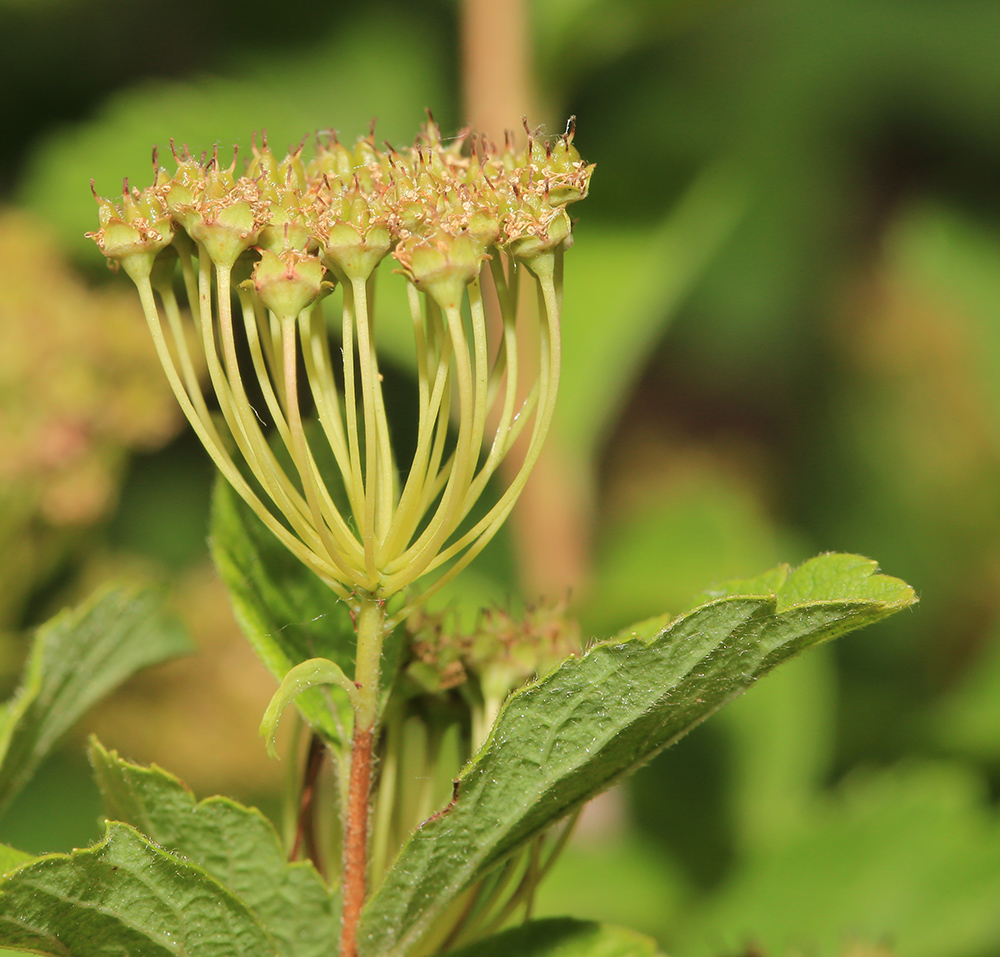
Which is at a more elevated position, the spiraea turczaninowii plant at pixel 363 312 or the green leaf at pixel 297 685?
the spiraea turczaninowii plant at pixel 363 312

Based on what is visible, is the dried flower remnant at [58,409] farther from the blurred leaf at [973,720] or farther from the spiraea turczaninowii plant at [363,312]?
the blurred leaf at [973,720]

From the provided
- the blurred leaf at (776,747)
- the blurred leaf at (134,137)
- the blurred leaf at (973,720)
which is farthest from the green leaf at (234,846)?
the blurred leaf at (973,720)

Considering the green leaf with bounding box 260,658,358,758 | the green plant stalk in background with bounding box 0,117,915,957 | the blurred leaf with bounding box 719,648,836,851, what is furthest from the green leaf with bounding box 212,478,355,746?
the blurred leaf with bounding box 719,648,836,851

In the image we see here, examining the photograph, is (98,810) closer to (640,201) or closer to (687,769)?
(687,769)

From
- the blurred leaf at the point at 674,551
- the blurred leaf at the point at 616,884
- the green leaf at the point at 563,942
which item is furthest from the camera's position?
the blurred leaf at the point at 616,884

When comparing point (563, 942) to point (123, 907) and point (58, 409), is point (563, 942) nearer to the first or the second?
point (123, 907)

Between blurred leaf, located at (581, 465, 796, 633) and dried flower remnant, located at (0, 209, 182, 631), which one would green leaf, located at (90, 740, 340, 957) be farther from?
blurred leaf, located at (581, 465, 796, 633)
